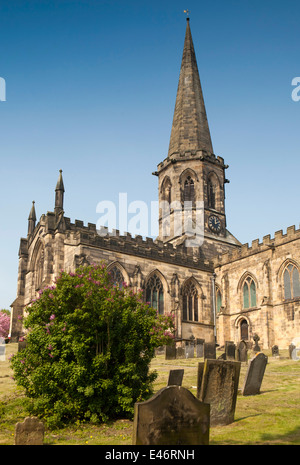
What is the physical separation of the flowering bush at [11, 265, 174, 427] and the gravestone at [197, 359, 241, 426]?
237 cm

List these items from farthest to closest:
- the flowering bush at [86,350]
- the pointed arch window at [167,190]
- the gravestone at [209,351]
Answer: the pointed arch window at [167,190] → the gravestone at [209,351] → the flowering bush at [86,350]

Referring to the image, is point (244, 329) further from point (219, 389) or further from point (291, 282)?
point (219, 389)

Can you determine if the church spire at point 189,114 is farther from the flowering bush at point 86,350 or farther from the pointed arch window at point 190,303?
the flowering bush at point 86,350

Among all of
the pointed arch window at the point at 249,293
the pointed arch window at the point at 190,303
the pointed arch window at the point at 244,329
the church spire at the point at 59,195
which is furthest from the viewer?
the church spire at the point at 59,195

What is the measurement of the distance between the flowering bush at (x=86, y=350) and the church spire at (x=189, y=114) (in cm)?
3366

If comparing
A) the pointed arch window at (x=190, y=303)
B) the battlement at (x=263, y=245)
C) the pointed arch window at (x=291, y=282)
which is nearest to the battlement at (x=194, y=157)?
the battlement at (x=263, y=245)

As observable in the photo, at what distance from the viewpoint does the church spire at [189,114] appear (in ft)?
151

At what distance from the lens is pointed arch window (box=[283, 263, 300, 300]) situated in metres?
30.8

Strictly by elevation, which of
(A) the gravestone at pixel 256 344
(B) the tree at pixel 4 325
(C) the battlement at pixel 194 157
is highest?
(C) the battlement at pixel 194 157

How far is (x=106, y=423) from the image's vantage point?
11633 millimetres

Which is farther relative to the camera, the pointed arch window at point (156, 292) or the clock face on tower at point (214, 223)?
the clock face on tower at point (214, 223)

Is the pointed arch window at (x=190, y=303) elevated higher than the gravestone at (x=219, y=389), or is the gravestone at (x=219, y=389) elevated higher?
the pointed arch window at (x=190, y=303)

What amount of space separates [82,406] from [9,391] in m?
3.90
